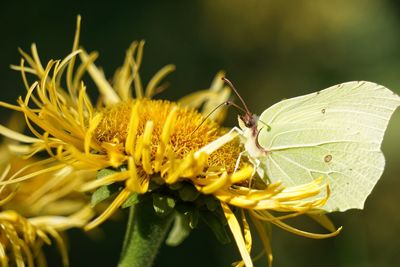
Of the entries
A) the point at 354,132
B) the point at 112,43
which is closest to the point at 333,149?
the point at 354,132

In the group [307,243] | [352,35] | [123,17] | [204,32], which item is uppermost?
[123,17]

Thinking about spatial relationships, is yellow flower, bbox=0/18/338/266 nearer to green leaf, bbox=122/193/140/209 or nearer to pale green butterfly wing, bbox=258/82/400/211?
green leaf, bbox=122/193/140/209

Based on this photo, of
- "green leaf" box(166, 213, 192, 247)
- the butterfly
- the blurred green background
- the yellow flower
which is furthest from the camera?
the blurred green background

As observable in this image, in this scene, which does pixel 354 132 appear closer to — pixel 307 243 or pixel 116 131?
pixel 116 131

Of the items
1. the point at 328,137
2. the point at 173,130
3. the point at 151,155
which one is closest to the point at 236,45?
the point at 328,137

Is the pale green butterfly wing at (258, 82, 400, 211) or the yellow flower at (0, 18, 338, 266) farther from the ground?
the yellow flower at (0, 18, 338, 266)

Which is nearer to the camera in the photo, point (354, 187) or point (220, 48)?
point (354, 187)

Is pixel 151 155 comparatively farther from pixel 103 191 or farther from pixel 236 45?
pixel 236 45

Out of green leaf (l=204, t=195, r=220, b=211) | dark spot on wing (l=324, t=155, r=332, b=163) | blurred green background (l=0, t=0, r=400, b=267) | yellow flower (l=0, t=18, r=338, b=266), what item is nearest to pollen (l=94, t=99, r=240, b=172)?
yellow flower (l=0, t=18, r=338, b=266)
